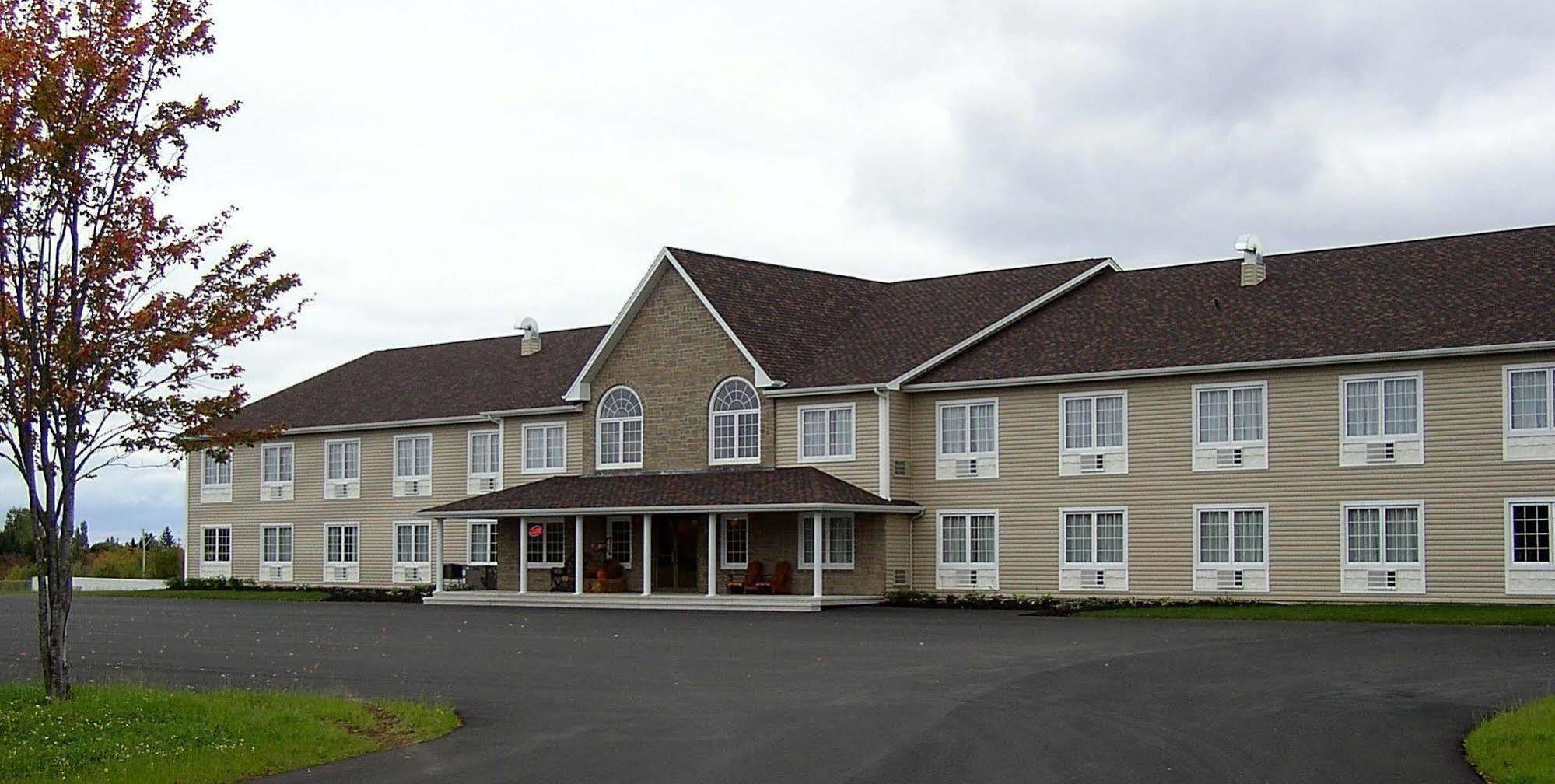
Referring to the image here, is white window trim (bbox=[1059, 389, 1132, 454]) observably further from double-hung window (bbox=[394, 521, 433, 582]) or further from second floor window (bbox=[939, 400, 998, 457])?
double-hung window (bbox=[394, 521, 433, 582])

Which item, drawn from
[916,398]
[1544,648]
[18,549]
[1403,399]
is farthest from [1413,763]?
[18,549]

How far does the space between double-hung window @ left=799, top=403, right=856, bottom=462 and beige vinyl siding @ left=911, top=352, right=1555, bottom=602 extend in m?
1.51

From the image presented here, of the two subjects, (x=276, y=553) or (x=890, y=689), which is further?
(x=276, y=553)

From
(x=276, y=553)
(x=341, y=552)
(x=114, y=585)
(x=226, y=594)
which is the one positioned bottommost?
(x=114, y=585)

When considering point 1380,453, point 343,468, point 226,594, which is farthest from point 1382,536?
point 226,594

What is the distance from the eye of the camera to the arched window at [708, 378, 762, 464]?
41625mm

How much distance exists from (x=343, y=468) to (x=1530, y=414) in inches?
1333

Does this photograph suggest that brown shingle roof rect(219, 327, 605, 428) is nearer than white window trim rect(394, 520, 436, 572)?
Yes

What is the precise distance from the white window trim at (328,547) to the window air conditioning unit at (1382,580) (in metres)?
29.8

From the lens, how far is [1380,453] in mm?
33281

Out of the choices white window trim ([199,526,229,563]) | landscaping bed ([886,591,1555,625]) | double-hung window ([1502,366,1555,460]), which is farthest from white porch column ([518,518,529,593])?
double-hung window ([1502,366,1555,460])

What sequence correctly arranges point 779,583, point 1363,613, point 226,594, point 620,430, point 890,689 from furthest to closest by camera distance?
point 226,594 < point 620,430 < point 779,583 < point 1363,613 < point 890,689

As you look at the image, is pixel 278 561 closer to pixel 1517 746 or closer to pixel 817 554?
pixel 817 554

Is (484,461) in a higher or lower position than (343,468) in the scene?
higher
